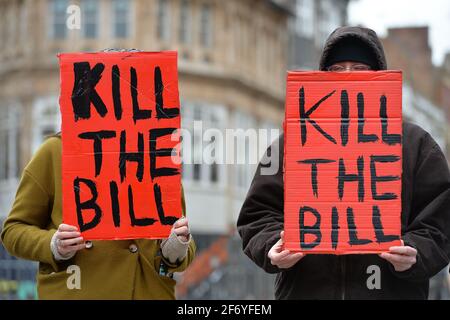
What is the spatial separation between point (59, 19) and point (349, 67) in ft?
92.4

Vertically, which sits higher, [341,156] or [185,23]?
[185,23]

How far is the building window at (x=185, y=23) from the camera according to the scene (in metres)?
33.1

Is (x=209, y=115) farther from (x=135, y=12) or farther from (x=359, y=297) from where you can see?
(x=359, y=297)

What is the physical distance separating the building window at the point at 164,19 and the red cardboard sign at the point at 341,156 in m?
29.0

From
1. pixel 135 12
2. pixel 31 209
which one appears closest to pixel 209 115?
pixel 135 12

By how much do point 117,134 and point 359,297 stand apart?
113 cm

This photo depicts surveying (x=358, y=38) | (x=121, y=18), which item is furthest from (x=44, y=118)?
(x=358, y=38)

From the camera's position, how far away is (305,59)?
129ft

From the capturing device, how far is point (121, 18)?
105ft

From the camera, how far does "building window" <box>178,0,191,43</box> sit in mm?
33062

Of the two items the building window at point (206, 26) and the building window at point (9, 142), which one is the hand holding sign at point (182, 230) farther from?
the building window at point (206, 26)

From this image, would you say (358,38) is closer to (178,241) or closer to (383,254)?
(383,254)

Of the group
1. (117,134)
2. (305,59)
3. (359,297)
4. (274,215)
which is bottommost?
(359,297)

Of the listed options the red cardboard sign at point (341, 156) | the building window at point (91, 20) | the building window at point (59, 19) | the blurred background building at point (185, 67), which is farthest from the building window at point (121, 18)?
the red cardboard sign at point (341, 156)
